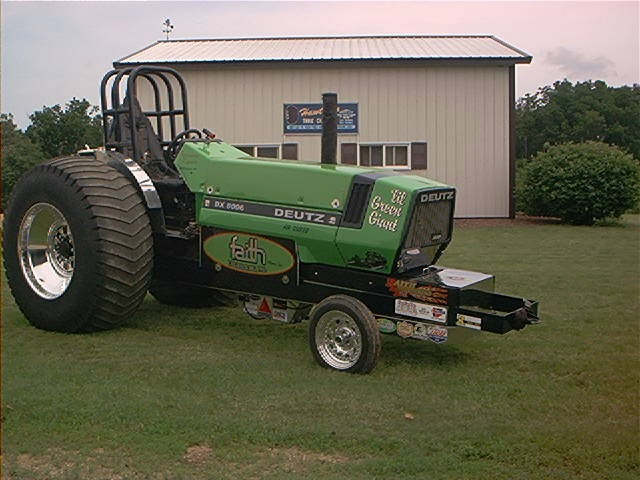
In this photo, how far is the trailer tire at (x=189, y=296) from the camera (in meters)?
9.46

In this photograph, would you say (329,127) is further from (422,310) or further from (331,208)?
(422,310)

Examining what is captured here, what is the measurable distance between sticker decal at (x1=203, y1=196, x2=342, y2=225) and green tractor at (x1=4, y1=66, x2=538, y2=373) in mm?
12

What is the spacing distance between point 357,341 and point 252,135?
57.0ft

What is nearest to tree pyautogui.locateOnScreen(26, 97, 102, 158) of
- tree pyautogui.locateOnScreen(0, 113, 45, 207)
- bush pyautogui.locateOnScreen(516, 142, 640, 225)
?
tree pyautogui.locateOnScreen(0, 113, 45, 207)

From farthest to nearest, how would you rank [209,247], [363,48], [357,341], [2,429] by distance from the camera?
[363,48] → [209,247] → [357,341] → [2,429]

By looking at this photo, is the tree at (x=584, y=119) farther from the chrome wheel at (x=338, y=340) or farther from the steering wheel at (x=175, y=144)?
the chrome wheel at (x=338, y=340)

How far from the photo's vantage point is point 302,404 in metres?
5.98

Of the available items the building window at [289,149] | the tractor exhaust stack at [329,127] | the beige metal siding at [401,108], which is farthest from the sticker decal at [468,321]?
the building window at [289,149]

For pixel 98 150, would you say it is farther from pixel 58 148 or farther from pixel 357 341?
pixel 58 148

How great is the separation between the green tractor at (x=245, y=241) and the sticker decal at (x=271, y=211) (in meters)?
0.01

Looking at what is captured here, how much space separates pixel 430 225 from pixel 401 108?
16536mm

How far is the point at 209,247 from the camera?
314 inches

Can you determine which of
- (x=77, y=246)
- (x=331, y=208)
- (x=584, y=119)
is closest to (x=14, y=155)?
(x=77, y=246)

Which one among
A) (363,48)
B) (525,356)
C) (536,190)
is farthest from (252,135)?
(525,356)
